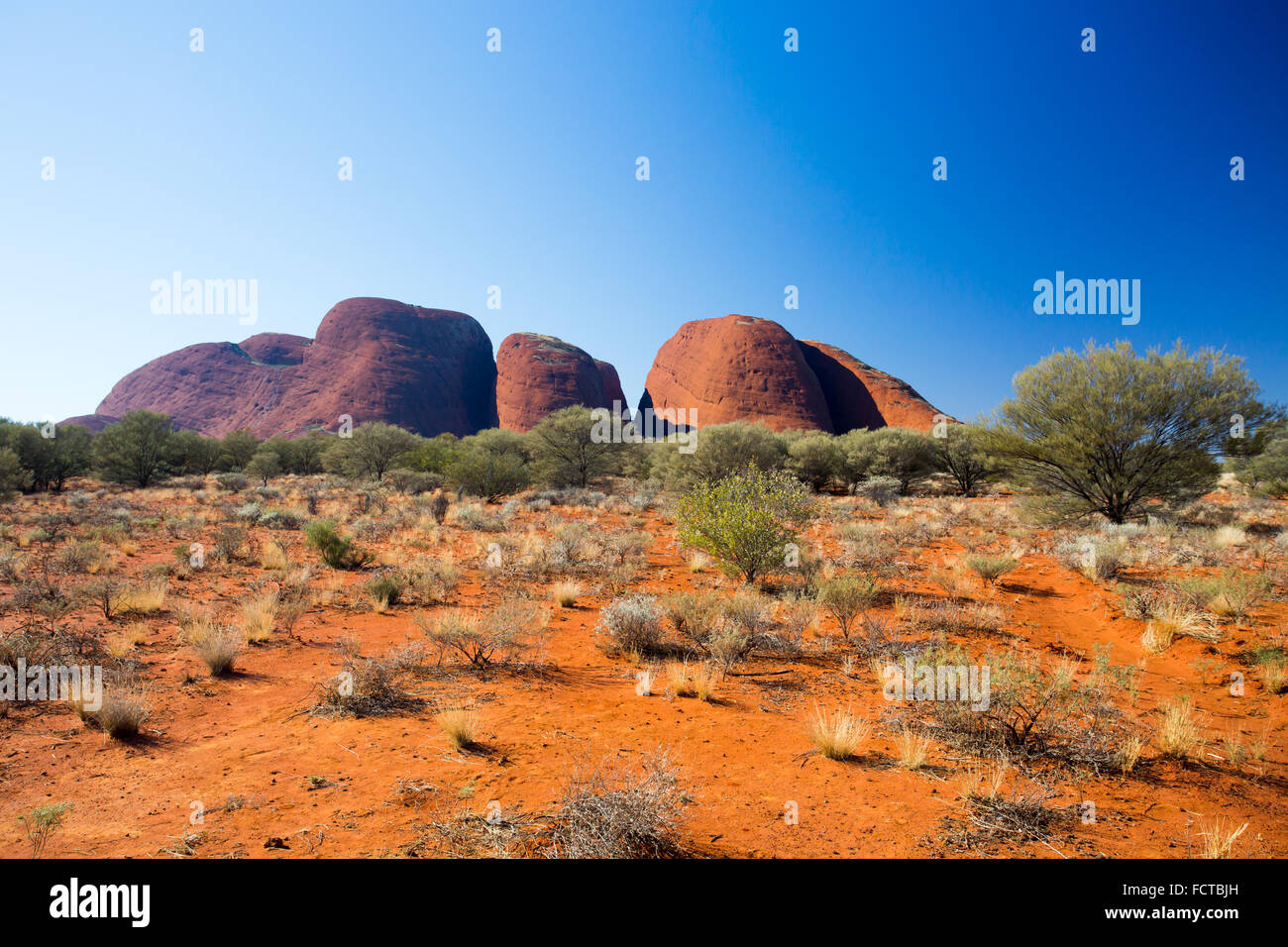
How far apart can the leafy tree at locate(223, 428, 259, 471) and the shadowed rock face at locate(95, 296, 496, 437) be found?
26.4m

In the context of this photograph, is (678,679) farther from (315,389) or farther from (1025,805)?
(315,389)

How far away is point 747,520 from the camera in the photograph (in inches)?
362

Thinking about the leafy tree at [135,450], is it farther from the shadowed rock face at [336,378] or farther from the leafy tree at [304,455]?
the shadowed rock face at [336,378]

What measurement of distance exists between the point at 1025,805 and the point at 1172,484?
16354mm

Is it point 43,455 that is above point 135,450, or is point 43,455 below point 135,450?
below

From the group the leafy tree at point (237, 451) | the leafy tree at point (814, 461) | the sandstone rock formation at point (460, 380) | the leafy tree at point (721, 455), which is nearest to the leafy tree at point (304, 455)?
the leafy tree at point (237, 451)

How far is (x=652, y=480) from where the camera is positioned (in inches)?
1070

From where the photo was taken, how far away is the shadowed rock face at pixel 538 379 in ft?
237

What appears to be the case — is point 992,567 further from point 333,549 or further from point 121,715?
point 333,549

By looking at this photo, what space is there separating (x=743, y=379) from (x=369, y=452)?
142ft

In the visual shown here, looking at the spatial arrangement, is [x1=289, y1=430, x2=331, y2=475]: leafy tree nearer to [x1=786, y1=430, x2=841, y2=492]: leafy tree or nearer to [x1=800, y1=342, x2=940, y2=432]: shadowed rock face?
[x1=786, y1=430, x2=841, y2=492]: leafy tree

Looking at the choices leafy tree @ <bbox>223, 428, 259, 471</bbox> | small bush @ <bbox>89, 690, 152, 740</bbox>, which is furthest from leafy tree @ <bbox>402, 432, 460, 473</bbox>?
small bush @ <bbox>89, 690, 152, 740</bbox>

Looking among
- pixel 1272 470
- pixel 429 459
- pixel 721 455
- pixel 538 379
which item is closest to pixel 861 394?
pixel 538 379
